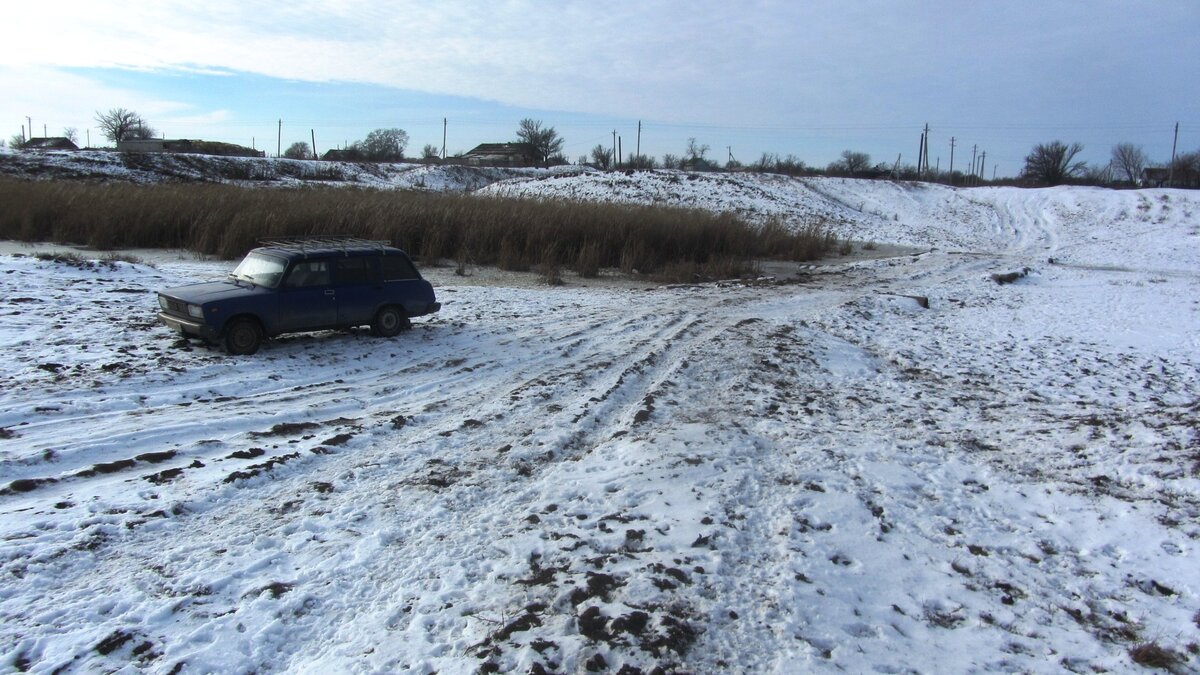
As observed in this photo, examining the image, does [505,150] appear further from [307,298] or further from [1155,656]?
[1155,656]

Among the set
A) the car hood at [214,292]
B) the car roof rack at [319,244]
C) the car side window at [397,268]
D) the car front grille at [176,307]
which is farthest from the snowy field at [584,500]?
the car roof rack at [319,244]

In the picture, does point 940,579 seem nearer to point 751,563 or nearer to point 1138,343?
point 751,563

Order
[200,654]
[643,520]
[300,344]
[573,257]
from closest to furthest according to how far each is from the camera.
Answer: [200,654]
[643,520]
[300,344]
[573,257]

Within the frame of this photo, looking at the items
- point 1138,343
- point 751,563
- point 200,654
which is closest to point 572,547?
point 751,563

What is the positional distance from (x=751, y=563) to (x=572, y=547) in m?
1.18

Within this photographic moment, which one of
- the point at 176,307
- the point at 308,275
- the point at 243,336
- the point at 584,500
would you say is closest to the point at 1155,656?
the point at 584,500

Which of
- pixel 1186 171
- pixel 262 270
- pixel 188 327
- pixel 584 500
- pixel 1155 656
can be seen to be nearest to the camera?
pixel 1155 656

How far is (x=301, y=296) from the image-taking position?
10.1 meters

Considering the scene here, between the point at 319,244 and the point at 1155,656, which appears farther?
the point at 319,244

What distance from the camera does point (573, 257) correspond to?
21.7 meters

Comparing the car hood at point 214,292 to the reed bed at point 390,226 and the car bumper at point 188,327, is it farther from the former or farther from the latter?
the reed bed at point 390,226

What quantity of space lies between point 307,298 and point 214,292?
1.13 meters

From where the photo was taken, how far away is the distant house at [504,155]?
82688mm

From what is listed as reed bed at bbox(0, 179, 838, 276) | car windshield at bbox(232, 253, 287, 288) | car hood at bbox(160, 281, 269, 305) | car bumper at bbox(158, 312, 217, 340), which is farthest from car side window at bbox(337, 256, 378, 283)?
reed bed at bbox(0, 179, 838, 276)
